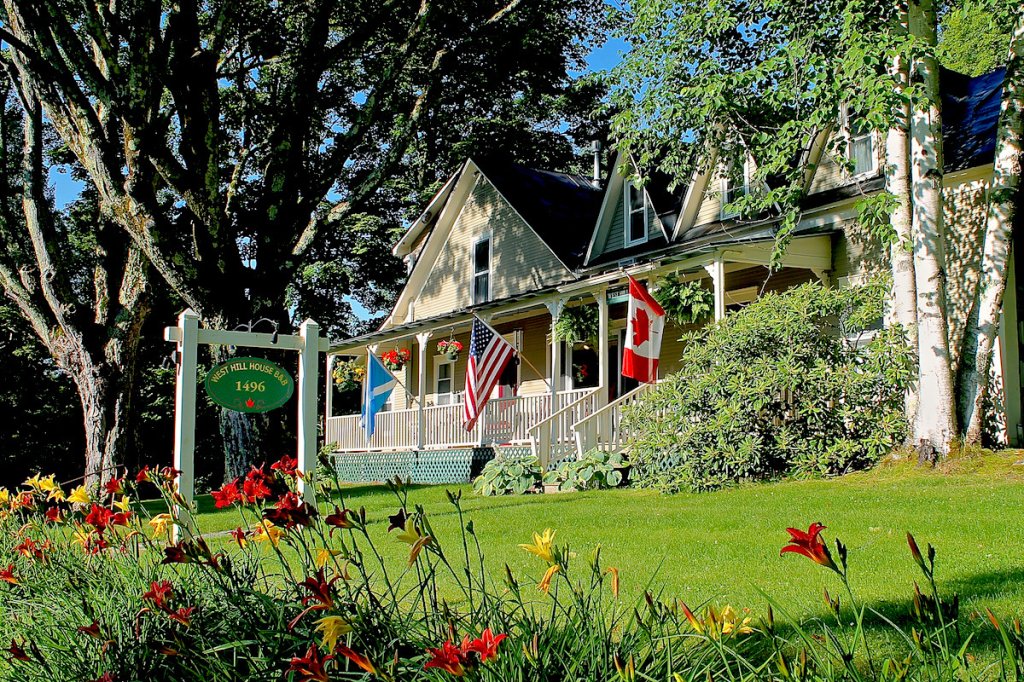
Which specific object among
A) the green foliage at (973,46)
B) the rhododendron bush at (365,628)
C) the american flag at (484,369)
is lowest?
the rhododendron bush at (365,628)

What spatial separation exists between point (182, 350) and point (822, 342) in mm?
7987

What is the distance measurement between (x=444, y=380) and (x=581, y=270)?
673 centimetres

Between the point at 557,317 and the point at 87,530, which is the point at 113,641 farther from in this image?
the point at 557,317

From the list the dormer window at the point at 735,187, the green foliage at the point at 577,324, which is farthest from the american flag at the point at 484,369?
the dormer window at the point at 735,187

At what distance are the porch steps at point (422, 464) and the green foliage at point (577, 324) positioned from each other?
2385mm

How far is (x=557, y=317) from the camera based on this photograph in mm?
18172

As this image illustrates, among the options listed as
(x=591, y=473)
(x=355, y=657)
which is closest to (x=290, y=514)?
(x=355, y=657)

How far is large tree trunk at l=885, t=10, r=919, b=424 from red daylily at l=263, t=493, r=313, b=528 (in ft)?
34.0

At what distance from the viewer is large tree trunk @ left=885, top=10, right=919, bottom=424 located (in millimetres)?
12031

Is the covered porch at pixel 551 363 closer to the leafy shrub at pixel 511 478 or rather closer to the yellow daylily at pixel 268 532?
the leafy shrub at pixel 511 478

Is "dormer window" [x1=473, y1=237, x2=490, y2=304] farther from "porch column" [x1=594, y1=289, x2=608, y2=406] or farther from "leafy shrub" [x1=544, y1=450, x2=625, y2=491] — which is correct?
"leafy shrub" [x1=544, y1=450, x2=625, y2=491]

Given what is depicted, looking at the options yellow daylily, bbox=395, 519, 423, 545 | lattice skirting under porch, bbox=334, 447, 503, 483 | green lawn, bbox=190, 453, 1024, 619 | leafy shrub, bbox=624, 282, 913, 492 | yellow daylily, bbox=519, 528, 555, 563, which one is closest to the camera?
yellow daylily, bbox=519, 528, 555, 563

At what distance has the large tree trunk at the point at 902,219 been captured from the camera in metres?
12.0

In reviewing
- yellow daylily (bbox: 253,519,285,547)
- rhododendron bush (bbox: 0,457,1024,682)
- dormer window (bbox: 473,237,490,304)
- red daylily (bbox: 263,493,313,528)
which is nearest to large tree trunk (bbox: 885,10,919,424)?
rhododendron bush (bbox: 0,457,1024,682)
